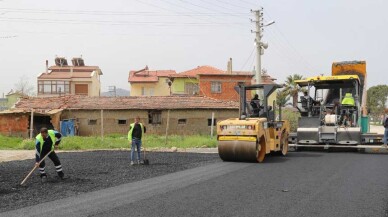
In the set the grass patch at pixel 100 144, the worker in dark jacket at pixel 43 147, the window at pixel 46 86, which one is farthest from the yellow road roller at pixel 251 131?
the window at pixel 46 86

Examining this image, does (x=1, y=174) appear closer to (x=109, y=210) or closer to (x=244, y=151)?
(x=109, y=210)

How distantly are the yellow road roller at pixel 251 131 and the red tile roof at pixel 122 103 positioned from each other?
1756 centimetres

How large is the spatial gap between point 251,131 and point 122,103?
2161 centimetres

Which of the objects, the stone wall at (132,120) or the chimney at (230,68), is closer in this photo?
the stone wall at (132,120)

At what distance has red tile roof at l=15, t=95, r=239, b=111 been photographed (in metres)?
32.2

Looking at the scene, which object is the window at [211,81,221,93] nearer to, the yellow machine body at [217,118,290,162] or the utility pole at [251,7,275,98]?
the utility pole at [251,7,275,98]

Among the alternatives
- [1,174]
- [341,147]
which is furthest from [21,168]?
[341,147]

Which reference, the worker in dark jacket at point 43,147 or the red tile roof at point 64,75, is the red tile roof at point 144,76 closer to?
the red tile roof at point 64,75

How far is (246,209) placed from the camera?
696cm

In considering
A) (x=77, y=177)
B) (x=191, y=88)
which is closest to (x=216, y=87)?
(x=191, y=88)

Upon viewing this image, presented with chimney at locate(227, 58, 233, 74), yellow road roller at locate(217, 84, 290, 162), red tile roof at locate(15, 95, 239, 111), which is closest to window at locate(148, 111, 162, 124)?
red tile roof at locate(15, 95, 239, 111)

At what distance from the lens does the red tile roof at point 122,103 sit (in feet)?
106

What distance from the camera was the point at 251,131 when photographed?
12.9m

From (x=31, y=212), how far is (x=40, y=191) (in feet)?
6.67
